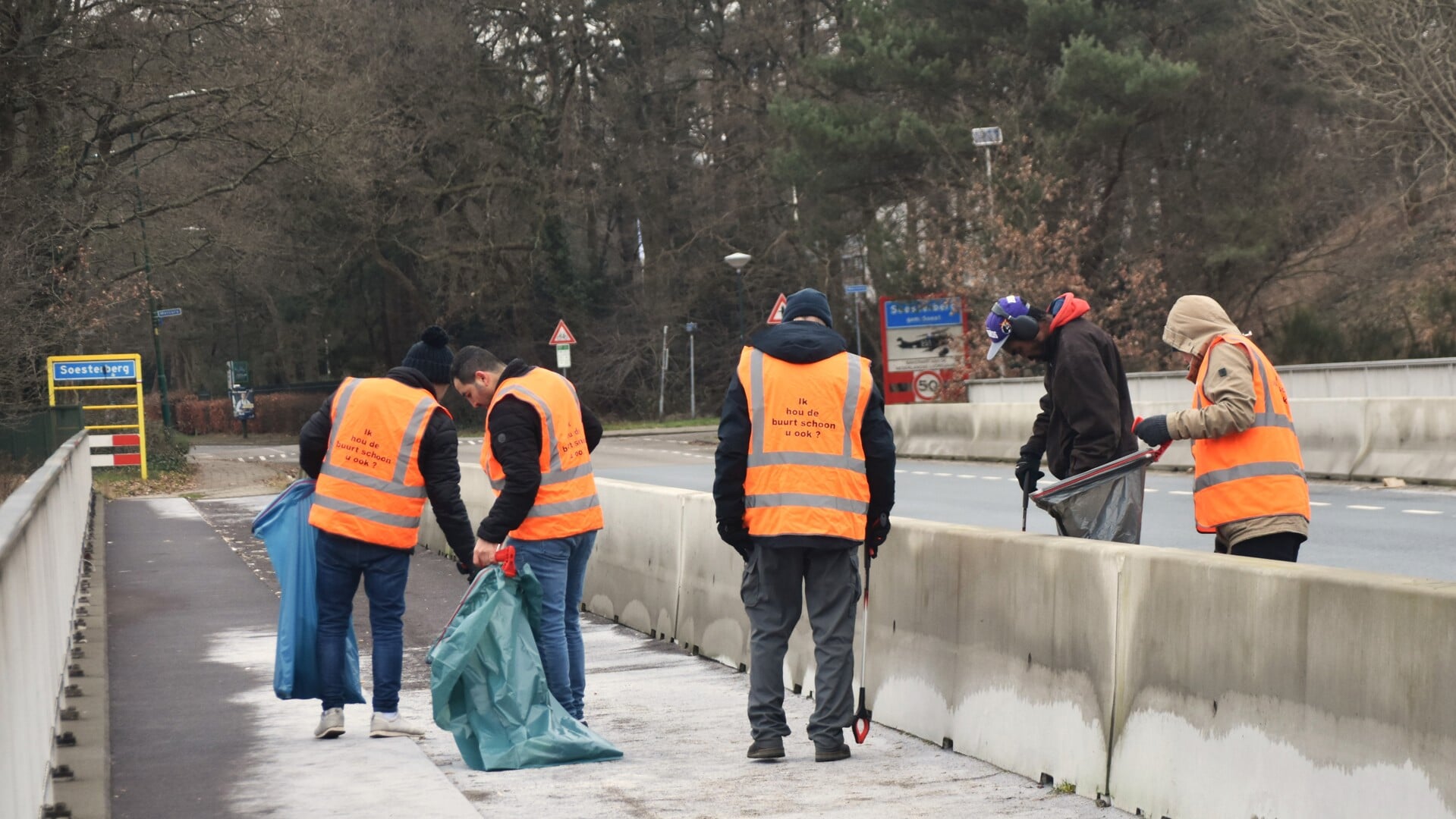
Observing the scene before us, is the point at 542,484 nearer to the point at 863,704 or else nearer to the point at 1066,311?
the point at 863,704

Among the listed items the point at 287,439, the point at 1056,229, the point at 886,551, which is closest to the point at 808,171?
the point at 1056,229

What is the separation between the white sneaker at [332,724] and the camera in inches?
305

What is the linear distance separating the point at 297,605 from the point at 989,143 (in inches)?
1196

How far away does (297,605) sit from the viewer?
25.4 feet

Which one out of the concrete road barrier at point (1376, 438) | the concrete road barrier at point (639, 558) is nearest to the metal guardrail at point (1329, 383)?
the concrete road barrier at point (1376, 438)

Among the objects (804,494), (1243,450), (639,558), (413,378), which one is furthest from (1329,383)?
(804,494)

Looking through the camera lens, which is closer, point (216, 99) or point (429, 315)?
point (216, 99)

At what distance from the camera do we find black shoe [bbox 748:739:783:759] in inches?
273

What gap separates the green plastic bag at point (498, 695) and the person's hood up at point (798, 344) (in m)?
1.45

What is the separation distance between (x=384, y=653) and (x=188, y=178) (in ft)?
101

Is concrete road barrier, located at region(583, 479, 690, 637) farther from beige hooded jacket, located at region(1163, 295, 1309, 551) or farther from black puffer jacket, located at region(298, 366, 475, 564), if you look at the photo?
beige hooded jacket, located at region(1163, 295, 1309, 551)

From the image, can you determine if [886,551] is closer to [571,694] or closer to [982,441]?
[571,694]

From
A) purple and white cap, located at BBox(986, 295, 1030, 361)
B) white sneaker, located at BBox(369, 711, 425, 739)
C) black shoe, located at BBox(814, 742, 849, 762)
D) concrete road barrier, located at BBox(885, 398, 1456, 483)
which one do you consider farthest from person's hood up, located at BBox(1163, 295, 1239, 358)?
concrete road barrier, located at BBox(885, 398, 1456, 483)

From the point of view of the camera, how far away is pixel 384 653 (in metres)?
7.70
